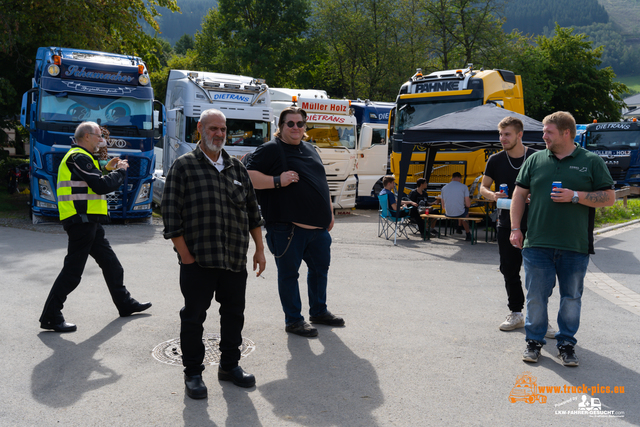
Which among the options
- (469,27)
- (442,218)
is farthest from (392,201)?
(469,27)

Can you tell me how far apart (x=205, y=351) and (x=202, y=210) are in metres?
1.33

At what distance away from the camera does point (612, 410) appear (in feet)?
11.9

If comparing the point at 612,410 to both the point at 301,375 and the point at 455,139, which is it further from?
the point at 455,139

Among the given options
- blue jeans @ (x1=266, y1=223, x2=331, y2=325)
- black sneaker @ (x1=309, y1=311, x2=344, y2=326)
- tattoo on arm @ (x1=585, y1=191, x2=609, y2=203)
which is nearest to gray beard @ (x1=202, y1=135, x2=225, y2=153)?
blue jeans @ (x1=266, y1=223, x2=331, y2=325)

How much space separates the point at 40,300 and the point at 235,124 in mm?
8908

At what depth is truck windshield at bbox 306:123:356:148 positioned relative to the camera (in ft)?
53.2

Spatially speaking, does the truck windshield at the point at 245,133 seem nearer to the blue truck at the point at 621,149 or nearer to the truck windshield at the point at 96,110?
the truck windshield at the point at 96,110

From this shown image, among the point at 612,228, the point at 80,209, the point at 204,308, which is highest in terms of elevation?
the point at 80,209

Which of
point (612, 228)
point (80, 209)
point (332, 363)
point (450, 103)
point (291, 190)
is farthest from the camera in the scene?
point (450, 103)

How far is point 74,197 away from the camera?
16.8ft

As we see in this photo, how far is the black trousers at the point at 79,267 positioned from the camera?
5023 millimetres

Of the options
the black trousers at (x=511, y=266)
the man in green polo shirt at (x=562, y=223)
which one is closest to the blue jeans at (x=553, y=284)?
the man in green polo shirt at (x=562, y=223)

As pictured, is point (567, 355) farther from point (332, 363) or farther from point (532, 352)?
point (332, 363)

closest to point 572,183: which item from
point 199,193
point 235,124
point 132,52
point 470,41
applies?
point 199,193
